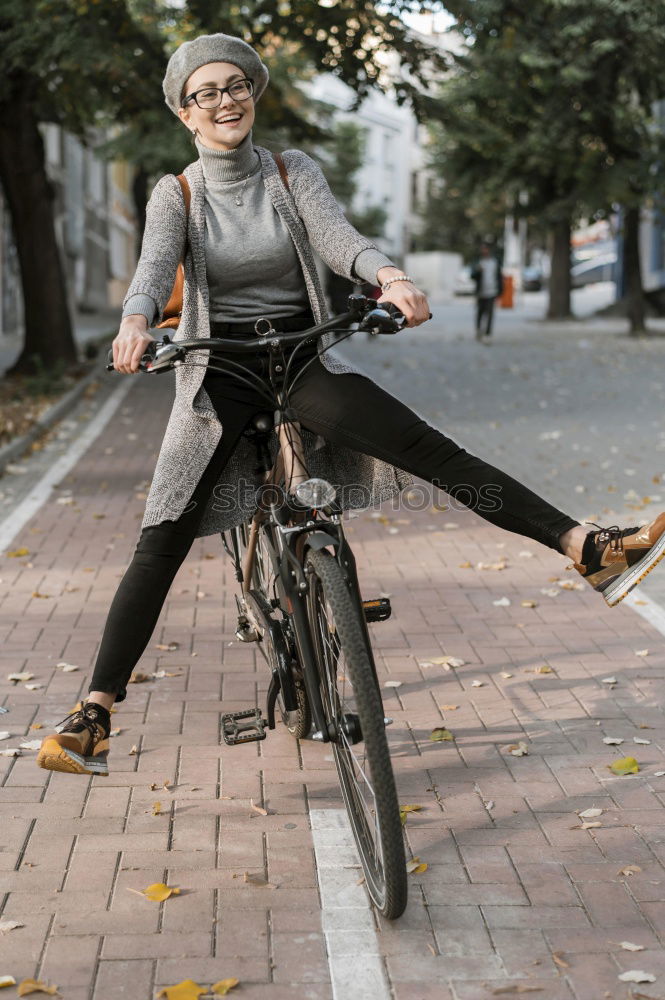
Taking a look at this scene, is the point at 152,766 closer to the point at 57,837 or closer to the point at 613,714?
the point at 57,837

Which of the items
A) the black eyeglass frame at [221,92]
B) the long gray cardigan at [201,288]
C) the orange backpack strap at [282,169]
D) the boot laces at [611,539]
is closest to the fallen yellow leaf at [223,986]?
the long gray cardigan at [201,288]

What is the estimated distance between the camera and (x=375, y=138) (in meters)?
83.5

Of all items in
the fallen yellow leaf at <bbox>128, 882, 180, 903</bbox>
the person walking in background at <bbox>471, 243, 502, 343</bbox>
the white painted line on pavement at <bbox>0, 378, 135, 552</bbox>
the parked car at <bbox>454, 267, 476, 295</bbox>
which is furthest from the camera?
the parked car at <bbox>454, 267, 476, 295</bbox>

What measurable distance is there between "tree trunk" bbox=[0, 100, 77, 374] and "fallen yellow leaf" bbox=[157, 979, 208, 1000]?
16245 mm

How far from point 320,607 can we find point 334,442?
0.52 metres

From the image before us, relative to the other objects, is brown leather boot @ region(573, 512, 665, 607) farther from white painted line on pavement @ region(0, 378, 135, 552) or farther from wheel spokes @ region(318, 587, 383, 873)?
white painted line on pavement @ region(0, 378, 135, 552)

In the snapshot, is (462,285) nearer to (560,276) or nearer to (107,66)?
(560,276)

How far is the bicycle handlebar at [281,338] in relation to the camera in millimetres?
3488

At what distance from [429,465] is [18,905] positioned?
1558 mm

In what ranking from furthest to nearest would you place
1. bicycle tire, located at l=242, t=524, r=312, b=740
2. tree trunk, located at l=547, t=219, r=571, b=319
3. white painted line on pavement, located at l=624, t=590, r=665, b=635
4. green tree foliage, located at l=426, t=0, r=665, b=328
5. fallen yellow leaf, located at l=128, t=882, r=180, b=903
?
tree trunk, located at l=547, t=219, r=571, b=319 → green tree foliage, located at l=426, t=0, r=665, b=328 → white painted line on pavement, located at l=624, t=590, r=665, b=635 → bicycle tire, located at l=242, t=524, r=312, b=740 → fallen yellow leaf, located at l=128, t=882, r=180, b=903

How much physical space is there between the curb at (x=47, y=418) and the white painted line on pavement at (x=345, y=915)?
7912mm

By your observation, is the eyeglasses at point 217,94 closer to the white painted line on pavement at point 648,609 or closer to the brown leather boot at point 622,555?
the brown leather boot at point 622,555

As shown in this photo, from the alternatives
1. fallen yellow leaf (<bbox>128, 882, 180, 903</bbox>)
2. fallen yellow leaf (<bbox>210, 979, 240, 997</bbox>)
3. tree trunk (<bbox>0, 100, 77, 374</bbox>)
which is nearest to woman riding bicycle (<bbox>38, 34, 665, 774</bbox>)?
fallen yellow leaf (<bbox>128, 882, 180, 903</bbox>)

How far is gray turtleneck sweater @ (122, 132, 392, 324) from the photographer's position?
12.9 ft
